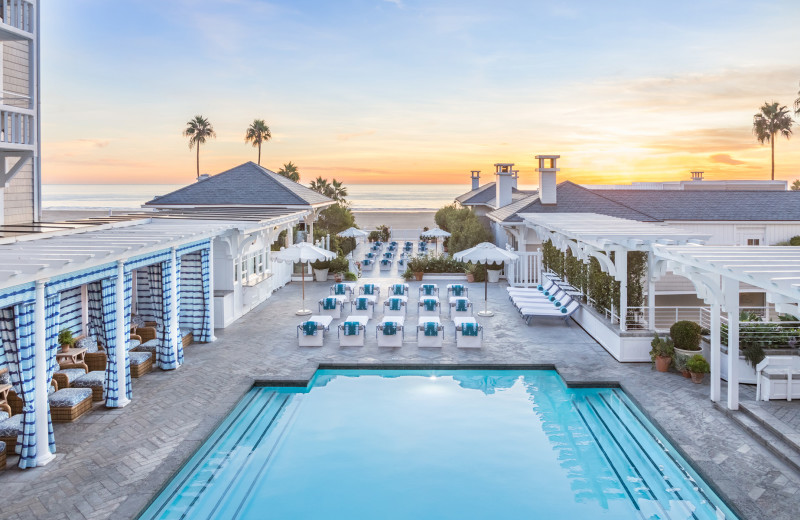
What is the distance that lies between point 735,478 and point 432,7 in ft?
74.1

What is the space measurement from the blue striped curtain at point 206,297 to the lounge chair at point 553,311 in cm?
848

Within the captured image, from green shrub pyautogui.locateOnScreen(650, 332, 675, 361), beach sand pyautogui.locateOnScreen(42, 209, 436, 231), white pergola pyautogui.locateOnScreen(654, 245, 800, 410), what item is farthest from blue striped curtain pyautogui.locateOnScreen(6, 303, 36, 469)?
beach sand pyautogui.locateOnScreen(42, 209, 436, 231)

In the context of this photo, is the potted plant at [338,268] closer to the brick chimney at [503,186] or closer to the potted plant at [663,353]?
the brick chimney at [503,186]

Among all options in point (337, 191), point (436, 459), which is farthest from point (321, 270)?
point (337, 191)

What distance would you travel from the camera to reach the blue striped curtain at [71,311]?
12.3 m

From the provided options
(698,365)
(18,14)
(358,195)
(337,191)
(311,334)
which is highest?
(358,195)

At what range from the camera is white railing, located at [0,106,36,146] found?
484 inches

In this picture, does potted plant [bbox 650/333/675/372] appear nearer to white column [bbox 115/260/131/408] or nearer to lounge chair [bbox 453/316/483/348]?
lounge chair [bbox 453/316/483/348]

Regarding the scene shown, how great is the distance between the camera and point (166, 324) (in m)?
12.3

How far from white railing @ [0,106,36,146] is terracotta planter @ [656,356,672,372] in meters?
13.9

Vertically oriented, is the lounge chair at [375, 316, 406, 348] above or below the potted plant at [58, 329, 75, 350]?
below

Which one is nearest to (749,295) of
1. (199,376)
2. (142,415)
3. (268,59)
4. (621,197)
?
(621,197)

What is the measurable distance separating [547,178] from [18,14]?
18783mm

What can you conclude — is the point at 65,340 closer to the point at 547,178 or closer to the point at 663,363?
the point at 663,363
